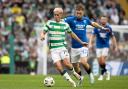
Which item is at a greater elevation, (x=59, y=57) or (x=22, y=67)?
(x=59, y=57)

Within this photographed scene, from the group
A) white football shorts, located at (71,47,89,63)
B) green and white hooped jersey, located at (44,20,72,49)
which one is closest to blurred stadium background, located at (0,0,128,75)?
white football shorts, located at (71,47,89,63)

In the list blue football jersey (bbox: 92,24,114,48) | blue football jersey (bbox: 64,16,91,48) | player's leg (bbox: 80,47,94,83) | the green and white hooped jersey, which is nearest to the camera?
the green and white hooped jersey

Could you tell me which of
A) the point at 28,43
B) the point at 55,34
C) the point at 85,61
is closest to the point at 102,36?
the point at 85,61

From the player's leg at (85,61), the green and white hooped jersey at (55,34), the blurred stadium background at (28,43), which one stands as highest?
the green and white hooped jersey at (55,34)

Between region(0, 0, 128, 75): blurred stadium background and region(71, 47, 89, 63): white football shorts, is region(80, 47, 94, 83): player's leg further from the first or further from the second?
region(0, 0, 128, 75): blurred stadium background

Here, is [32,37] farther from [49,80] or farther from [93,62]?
[49,80]

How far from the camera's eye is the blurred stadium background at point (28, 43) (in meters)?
33.8

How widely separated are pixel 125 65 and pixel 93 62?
1.74 m

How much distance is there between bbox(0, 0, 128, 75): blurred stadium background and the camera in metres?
33.8

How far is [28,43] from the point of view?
35125 millimetres

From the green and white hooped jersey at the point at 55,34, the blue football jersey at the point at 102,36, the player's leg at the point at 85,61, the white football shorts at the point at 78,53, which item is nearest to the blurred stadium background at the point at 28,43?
the blue football jersey at the point at 102,36

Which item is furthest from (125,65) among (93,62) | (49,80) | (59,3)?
(49,80)

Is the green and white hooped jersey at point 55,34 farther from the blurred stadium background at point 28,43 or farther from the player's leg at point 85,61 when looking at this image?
the blurred stadium background at point 28,43

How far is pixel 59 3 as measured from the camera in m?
39.8
